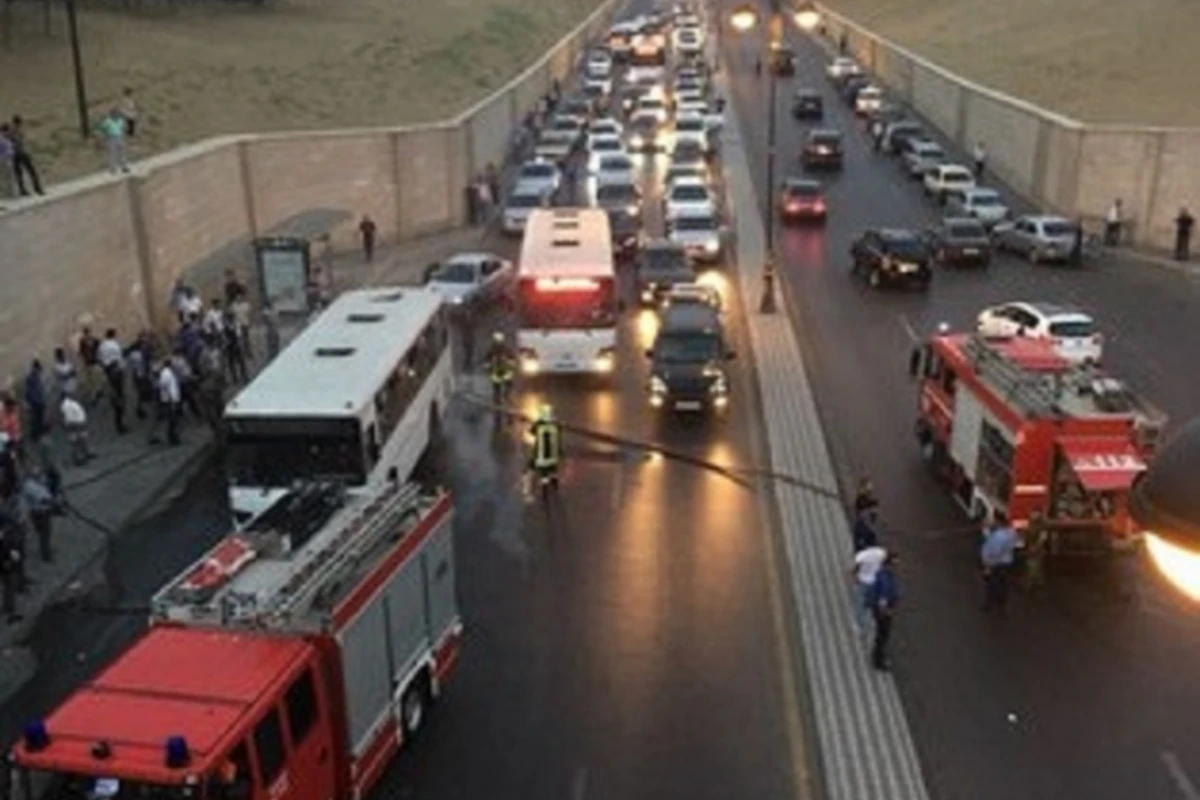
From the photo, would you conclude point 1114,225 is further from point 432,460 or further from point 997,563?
point 997,563

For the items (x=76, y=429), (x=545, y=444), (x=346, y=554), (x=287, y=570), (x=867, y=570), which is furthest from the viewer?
(x=76, y=429)

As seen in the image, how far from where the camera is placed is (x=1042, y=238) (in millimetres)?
43938

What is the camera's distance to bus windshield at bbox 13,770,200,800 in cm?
1177

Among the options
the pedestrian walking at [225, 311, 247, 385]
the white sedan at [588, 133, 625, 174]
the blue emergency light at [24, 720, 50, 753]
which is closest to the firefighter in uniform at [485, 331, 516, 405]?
the pedestrian walking at [225, 311, 247, 385]

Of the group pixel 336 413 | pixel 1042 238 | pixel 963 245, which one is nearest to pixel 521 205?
pixel 963 245

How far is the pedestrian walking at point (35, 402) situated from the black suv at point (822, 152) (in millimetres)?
41295

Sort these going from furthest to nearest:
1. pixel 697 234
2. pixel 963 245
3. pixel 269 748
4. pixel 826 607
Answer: pixel 963 245
pixel 697 234
pixel 826 607
pixel 269 748

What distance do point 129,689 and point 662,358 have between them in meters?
17.4

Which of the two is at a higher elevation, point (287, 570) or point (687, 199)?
point (287, 570)

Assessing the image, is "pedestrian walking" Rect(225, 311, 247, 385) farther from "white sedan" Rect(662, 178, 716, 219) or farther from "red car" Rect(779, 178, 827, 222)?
"red car" Rect(779, 178, 827, 222)

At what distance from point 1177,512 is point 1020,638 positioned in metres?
16.6

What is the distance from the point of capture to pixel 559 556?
2219cm

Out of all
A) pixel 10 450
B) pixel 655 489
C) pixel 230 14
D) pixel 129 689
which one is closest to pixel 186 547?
pixel 10 450

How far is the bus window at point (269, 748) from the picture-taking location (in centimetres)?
1278
